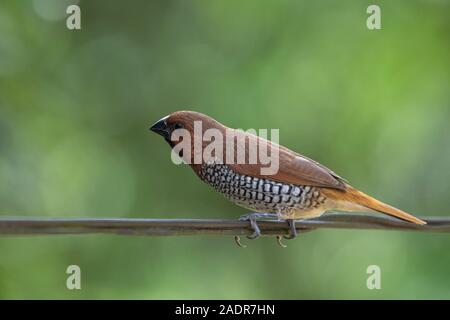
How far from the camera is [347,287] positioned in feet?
26.1

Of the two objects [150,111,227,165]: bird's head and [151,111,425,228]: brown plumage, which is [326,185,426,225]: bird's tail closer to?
[151,111,425,228]: brown plumage

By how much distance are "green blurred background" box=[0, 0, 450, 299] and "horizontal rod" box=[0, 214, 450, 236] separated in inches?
135

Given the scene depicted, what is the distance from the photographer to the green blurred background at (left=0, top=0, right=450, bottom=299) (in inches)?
312

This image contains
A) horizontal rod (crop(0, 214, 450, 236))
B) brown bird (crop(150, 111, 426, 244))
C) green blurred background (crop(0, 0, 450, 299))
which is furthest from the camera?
green blurred background (crop(0, 0, 450, 299))

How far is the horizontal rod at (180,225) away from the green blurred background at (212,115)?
135 inches

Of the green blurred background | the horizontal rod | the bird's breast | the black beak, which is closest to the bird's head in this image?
the black beak

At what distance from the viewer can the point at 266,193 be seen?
494 centimetres

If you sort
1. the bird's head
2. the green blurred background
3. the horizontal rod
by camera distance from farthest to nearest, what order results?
1. the green blurred background
2. the bird's head
3. the horizontal rod

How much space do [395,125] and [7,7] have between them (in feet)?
15.8

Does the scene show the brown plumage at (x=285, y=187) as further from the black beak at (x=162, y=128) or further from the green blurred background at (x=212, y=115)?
the green blurred background at (x=212, y=115)

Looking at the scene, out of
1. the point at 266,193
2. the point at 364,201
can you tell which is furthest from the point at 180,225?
the point at 364,201

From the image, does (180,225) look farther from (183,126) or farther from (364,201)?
(364,201)

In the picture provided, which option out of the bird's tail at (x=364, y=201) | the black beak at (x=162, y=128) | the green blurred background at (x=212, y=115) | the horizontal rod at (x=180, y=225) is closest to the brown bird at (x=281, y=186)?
the bird's tail at (x=364, y=201)

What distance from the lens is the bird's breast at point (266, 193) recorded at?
4934mm
